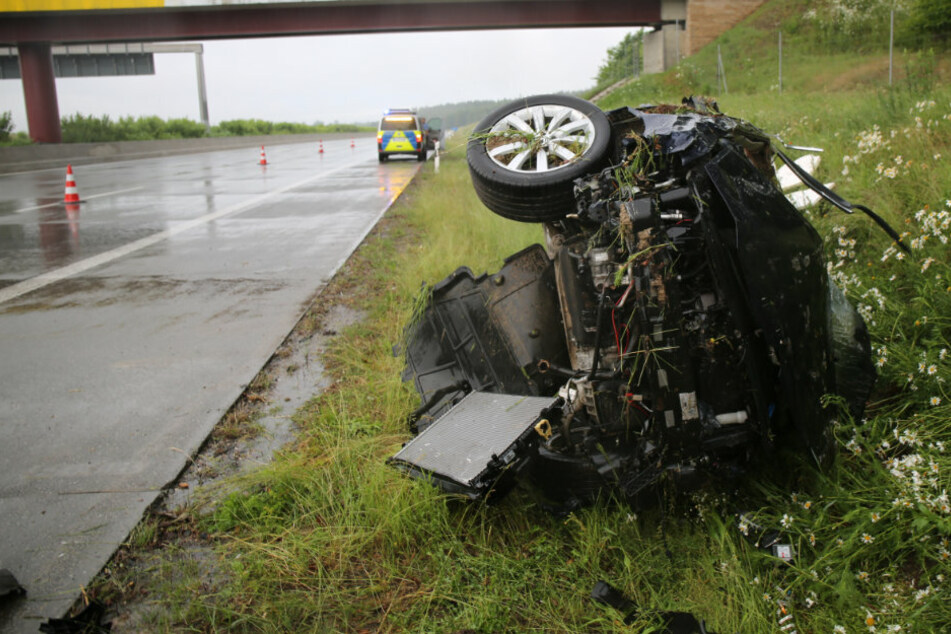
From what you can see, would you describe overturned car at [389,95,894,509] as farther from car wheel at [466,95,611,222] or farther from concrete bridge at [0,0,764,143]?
concrete bridge at [0,0,764,143]

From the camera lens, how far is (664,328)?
2.42 m

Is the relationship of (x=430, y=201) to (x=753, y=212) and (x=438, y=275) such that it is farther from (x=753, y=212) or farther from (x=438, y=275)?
Result: (x=753, y=212)

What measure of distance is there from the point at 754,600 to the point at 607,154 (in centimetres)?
176

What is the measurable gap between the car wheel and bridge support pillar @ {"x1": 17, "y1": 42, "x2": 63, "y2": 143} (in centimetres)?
4179

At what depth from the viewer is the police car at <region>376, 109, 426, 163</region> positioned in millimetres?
30406

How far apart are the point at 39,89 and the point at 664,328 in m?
43.6

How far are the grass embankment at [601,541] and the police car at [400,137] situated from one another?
1086 inches

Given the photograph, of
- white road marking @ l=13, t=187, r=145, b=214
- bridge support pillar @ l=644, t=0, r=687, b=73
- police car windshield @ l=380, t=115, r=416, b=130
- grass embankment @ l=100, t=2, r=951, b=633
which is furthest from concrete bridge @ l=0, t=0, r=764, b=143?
grass embankment @ l=100, t=2, r=951, b=633

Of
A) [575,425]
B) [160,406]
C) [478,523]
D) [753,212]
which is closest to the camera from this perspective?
[753,212]

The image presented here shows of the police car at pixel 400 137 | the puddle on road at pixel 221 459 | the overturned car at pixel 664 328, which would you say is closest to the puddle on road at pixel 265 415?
the puddle on road at pixel 221 459

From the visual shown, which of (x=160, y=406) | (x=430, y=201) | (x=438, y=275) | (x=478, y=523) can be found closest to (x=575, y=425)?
(x=478, y=523)

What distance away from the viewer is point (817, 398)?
8.46 feet

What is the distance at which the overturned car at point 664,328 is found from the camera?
246 cm

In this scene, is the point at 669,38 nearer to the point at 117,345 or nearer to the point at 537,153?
the point at 117,345
